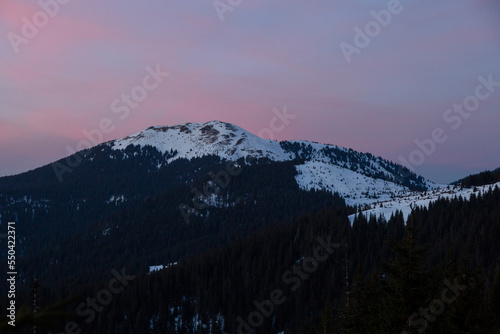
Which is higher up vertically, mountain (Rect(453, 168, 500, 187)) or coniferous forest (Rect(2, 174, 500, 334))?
mountain (Rect(453, 168, 500, 187))

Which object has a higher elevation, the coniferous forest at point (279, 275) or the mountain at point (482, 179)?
the mountain at point (482, 179)

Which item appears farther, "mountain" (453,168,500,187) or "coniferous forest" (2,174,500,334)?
"mountain" (453,168,500,187)

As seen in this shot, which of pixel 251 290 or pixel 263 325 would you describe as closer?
pixel 263 325

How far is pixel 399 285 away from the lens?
49.2 feet

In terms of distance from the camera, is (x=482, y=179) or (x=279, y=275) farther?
(x=482, y=179)

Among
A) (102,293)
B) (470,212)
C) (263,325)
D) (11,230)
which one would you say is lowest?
(263,325)

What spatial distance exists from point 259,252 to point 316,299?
31568mm

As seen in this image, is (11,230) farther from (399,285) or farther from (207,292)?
(207,292)

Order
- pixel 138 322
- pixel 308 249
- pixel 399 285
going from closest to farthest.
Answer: pixel 399 285 < pixel 138 322 < pixel 308 249

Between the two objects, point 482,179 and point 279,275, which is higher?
point 482,179

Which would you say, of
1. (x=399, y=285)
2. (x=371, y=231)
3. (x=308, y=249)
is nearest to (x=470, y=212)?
(x=371, y=231)

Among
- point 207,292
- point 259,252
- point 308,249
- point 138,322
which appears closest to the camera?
point 138,322

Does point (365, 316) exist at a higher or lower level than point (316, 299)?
higher

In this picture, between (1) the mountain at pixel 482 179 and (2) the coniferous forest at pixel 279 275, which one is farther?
(1) the mountain at pixel 482 179
